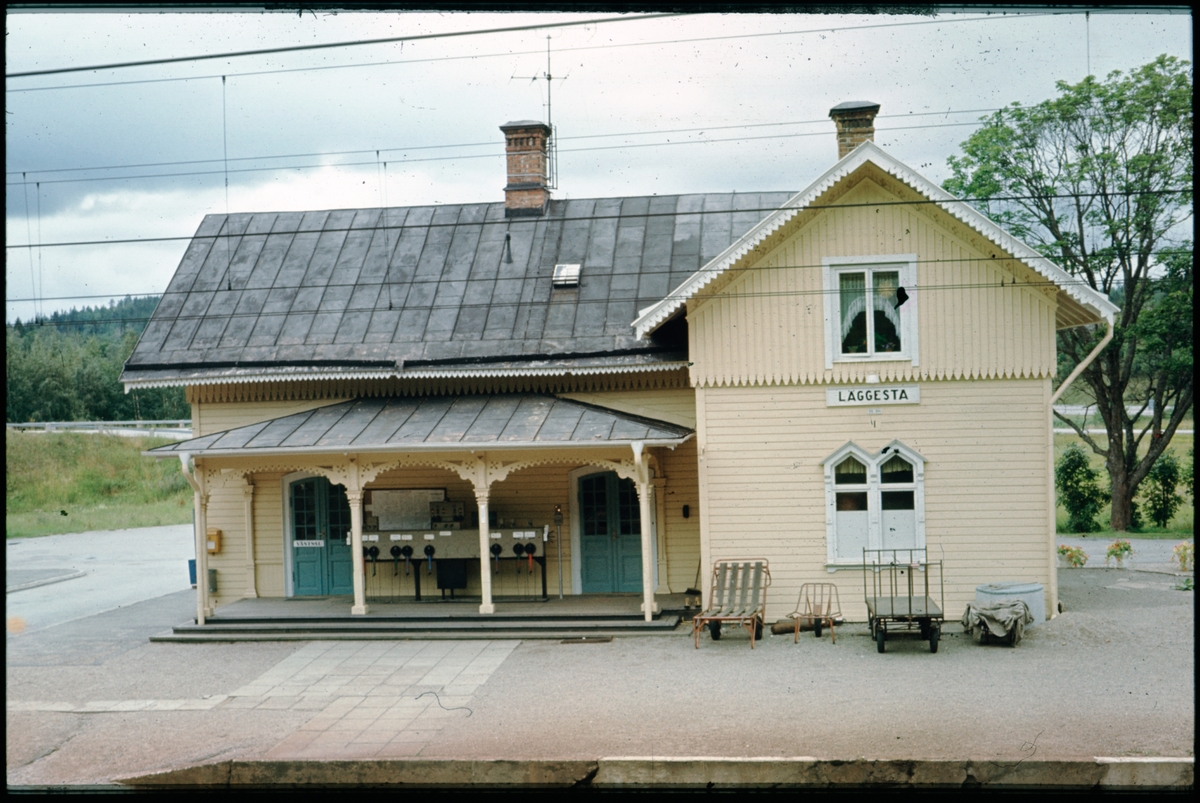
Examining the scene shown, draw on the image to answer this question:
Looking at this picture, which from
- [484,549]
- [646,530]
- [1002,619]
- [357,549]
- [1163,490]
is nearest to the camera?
[1002,619]

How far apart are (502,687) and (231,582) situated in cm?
695

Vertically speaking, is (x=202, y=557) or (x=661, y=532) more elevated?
(x=661, y=532)

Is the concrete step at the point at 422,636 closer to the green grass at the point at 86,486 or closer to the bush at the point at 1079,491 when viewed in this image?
the bush at the point at 1079,491

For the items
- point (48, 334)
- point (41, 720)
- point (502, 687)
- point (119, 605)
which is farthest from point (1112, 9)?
point (48, 334)

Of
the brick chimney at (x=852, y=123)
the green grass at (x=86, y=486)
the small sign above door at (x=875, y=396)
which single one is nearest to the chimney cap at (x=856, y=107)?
the brick chimney at (x=852, y=123)

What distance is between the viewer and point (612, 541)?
51.4ft

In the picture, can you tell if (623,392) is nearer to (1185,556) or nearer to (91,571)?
(1185,556)

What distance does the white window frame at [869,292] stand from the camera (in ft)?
45.3

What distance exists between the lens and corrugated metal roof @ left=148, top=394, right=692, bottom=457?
13648 mm

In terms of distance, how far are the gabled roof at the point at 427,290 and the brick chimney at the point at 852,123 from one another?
191 centimetres

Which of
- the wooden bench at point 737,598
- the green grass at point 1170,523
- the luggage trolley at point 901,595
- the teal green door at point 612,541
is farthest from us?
the green grass at point 1170,523

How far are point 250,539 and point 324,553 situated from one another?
1.16m

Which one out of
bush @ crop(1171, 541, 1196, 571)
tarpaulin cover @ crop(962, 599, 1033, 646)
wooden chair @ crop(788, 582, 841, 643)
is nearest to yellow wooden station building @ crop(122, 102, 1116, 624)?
wooden chair @ crop(788, 582, 841, 643)

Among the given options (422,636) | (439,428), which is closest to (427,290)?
(439,428)
